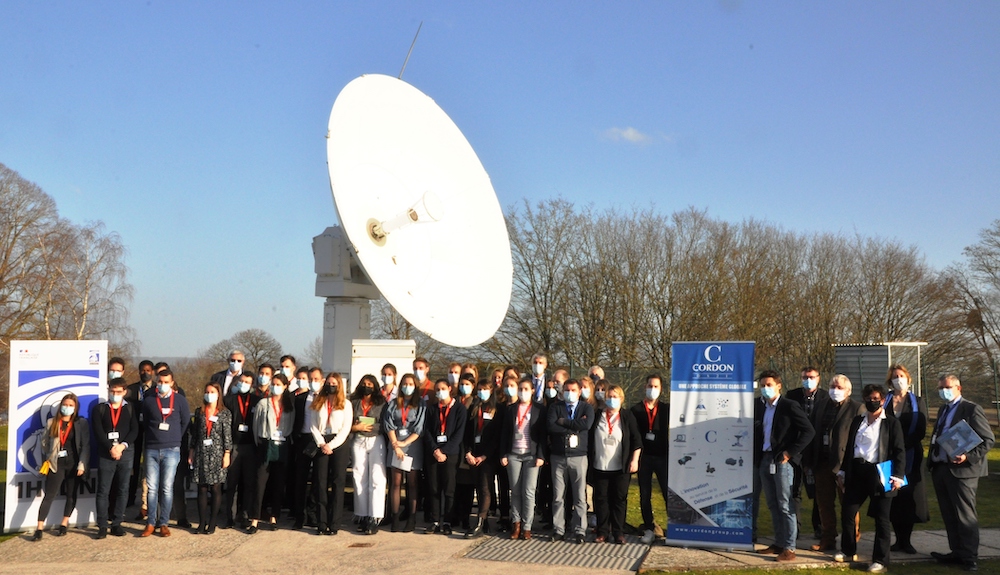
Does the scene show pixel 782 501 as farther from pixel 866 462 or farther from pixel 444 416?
pixel 444 416

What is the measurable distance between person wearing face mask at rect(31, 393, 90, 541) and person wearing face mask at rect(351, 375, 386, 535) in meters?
3.11

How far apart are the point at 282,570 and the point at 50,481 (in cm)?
350

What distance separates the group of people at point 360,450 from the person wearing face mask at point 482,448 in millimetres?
14

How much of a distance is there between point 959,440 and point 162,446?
8.38 metres

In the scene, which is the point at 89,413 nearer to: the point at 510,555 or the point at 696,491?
the point at 510,555

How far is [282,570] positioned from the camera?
25.9 ft

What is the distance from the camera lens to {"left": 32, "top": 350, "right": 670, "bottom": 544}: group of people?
29.9 feet

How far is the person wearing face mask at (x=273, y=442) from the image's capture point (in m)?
9.67

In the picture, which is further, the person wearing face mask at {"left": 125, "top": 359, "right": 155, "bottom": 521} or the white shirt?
the person wearing face mask at {"left": 125, "top": 359, "right": 155, "bottom": 521}

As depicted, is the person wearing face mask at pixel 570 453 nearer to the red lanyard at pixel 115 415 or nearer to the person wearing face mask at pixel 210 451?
the person wearing face mask at pixel 210 451

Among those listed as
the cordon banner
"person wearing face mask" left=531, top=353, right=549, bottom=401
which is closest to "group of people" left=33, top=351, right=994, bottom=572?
the cordon banner

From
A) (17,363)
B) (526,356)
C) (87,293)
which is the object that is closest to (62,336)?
(87,293)

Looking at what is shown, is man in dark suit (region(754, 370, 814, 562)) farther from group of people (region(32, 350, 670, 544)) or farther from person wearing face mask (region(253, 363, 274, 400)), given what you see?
person wearing face mask (region(253, 363, 274, 400))

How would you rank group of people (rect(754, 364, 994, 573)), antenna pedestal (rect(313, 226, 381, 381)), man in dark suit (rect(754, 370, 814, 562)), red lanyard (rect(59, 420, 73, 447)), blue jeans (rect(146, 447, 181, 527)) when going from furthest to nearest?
antenna pedestal (rect(313, 226, 381, 381)), red lanyard (rect(59, 420, 73, 447)), blue jeans (rect(146, 447, 181, 527)), man in dark suit (rect(754, 370, 814, 562)), group of people (rect(754, 364, 994, 573))
